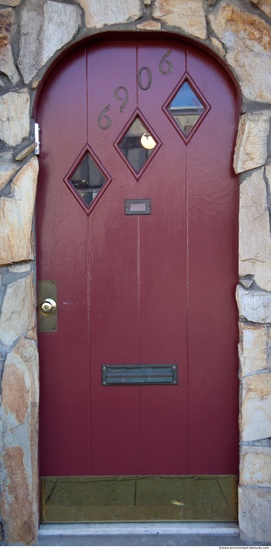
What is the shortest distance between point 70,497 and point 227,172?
5.77 feet

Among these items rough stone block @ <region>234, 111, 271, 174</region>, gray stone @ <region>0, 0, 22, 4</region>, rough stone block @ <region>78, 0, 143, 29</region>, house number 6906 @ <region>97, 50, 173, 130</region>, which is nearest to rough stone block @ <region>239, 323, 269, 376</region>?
rough stone block @ <region>234, 111, 271, 174</region>

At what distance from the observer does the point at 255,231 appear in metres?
2.04

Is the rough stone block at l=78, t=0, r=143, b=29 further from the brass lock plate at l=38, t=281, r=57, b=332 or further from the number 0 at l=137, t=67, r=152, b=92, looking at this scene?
the brass lock plate at l=38, t=281, r=57, b=332

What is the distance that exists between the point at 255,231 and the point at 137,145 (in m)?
0.70

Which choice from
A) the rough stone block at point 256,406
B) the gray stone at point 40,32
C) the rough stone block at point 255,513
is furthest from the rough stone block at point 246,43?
the rough stone block at point 255,513

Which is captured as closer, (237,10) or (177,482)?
(237,10)

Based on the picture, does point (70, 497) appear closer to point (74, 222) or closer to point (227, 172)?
point (74, 222)

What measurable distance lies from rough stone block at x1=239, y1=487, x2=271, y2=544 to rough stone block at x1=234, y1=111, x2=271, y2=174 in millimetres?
1476

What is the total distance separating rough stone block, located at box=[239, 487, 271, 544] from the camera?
80.6 inches

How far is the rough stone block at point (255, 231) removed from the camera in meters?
2.03

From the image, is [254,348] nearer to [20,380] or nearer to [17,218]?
[20,380]

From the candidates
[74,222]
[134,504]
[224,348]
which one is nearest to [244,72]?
[74,222]

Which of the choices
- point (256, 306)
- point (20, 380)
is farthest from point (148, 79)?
point (20, 380)

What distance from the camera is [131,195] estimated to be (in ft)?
7.09
